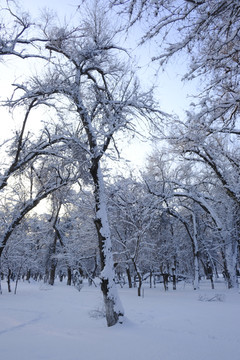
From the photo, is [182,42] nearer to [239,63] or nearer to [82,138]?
[239,63]

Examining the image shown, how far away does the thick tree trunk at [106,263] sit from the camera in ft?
21.4

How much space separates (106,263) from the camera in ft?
22.6

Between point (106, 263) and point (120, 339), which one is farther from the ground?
Result: point (106, 263)

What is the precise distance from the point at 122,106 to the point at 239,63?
4456mm

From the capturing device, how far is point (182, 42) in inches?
126

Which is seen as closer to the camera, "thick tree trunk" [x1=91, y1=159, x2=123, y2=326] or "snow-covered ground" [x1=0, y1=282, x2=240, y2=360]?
"snow-covered ground" [x1=0, y1=282, x2=240, y2=360]

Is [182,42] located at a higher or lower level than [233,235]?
higher

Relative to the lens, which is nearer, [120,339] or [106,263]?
[120,339]

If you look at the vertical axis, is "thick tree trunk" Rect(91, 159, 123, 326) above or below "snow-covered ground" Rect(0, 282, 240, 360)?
above

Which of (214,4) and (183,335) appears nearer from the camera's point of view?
(214,4)

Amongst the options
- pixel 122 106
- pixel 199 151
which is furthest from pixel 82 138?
pixel 199 151

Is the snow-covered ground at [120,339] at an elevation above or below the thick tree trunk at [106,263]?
below

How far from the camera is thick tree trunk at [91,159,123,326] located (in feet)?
21.4

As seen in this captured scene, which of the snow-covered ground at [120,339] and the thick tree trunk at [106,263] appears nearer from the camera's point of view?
the snow-covered ground at [120,339]
